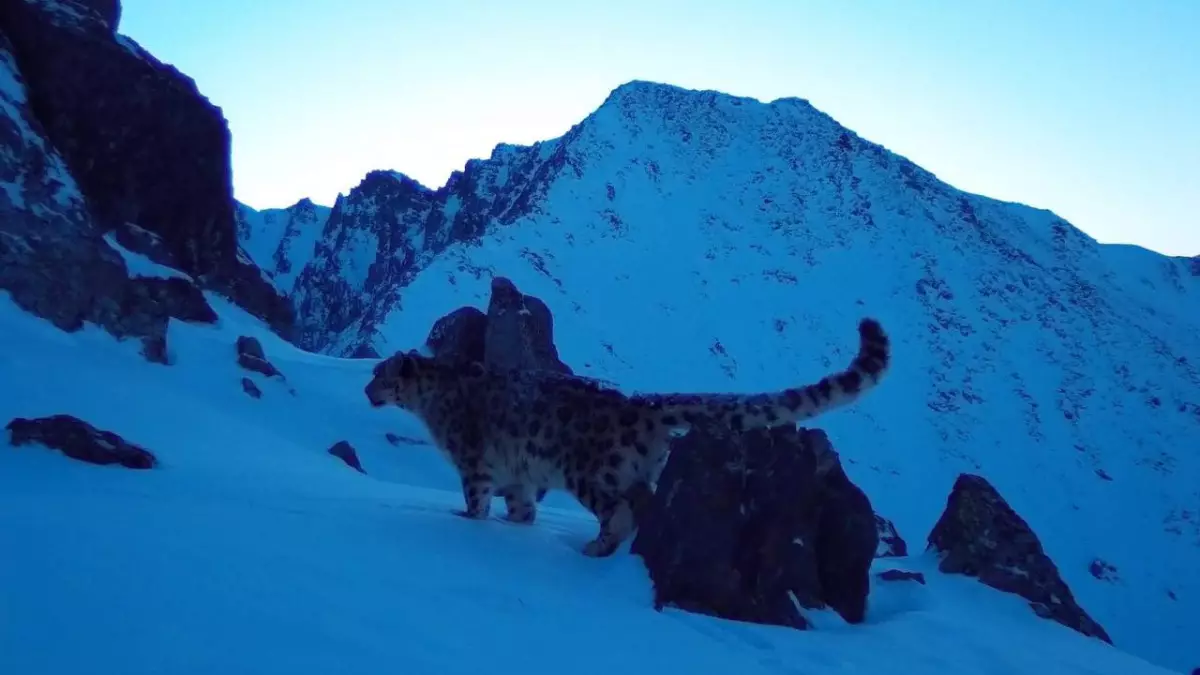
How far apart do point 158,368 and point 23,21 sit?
30.3 ft

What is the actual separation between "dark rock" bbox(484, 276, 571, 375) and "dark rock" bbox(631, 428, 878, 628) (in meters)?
15.9

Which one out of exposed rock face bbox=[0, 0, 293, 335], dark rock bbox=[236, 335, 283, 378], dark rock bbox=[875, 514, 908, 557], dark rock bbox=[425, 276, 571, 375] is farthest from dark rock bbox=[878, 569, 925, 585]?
exposed rock face bbox=[0, 0, 293, 335]

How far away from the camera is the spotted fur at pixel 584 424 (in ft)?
26.0

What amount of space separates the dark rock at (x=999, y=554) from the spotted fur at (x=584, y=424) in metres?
4.81

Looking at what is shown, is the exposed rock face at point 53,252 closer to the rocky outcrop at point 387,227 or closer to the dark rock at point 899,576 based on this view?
the dark rock at point 899,576

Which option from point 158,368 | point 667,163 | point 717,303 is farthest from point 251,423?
point 667,163

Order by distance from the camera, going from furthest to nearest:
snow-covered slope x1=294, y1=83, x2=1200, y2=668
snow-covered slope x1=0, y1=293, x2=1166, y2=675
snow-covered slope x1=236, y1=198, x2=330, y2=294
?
snow-covered slope x1=236, y1=198, x2=330, y2=294, snow-covered slope x1=294, y1=83, x2=1200, y2=668, snow-covered slope x1=0, y1=293, x2=1166, y2=675

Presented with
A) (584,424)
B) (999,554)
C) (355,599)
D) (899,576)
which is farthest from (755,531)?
(999,554)

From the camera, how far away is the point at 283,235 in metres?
155

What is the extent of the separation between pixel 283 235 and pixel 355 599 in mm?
158579

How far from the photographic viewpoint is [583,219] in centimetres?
7675

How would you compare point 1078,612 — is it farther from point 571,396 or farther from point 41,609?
point 41,609

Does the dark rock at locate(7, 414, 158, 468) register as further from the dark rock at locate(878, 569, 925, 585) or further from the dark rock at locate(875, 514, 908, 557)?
the dark rock at locate(875, 514, 908, 557)

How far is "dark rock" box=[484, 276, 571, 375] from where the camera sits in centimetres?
2419
